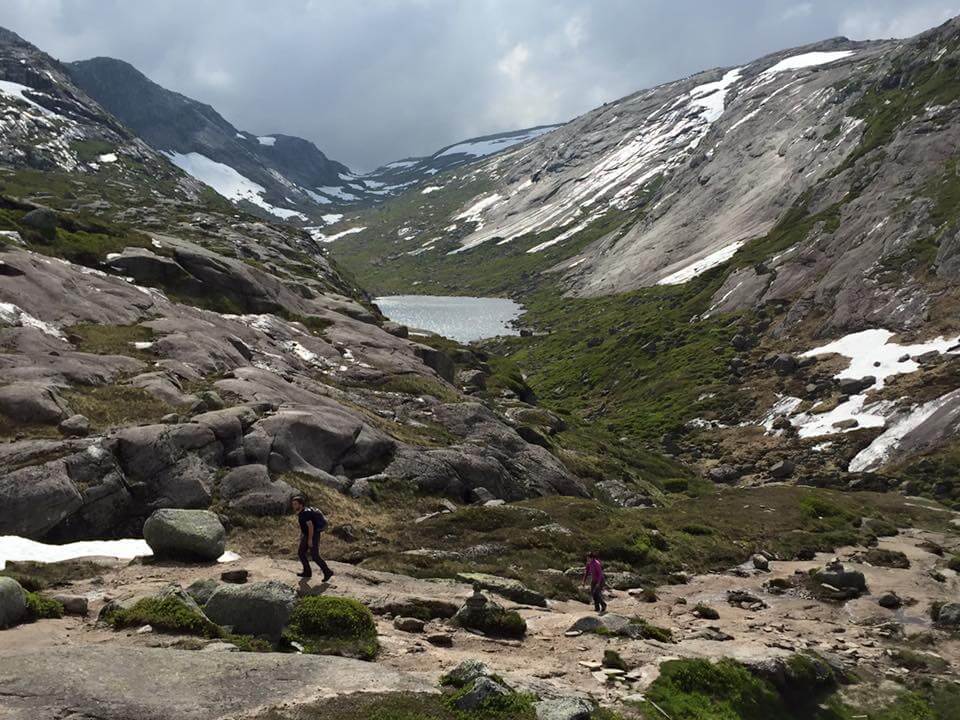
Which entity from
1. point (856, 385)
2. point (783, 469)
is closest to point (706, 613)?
point (783, 469)

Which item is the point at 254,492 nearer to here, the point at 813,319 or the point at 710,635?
the point at 710,635

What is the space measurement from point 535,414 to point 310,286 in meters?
37.7

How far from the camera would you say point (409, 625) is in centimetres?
2031

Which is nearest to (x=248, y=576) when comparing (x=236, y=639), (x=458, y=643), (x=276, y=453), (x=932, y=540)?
(x=236, y=639)

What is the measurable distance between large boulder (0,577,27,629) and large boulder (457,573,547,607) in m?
14.5

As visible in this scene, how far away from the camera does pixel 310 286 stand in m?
95.2

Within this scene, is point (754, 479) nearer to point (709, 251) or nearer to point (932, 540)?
point (932, 540)

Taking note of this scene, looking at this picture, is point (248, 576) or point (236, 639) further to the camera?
point (248, 576)

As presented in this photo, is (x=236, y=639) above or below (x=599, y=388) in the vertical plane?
below

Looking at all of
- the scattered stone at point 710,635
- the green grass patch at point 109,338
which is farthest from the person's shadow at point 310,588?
the green grass patch at point 109,338

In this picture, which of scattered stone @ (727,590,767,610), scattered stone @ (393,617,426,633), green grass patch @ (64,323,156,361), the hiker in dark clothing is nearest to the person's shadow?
the hiker in dark clothing

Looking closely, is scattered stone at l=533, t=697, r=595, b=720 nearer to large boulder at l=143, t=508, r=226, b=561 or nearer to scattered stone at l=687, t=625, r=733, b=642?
scattered stone at l=687, t=625, r=733, b=642

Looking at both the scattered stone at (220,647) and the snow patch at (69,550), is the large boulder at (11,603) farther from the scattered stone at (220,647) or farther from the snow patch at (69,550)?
Result: the snow patch at (69,550)

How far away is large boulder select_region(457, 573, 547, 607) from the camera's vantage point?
86.1ft
